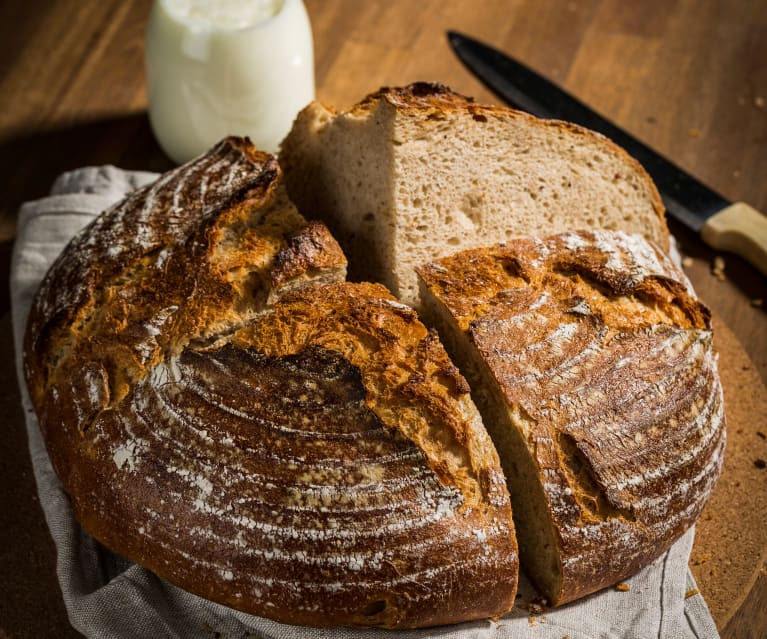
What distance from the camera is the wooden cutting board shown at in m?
2.25

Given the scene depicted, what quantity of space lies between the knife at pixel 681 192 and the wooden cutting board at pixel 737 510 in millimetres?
473

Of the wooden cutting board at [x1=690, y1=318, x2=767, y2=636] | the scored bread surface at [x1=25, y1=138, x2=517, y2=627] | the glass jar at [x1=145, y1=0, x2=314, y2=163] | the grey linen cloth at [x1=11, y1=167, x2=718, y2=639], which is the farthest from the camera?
the glass jar at [x1=145, y1=0, x2=314, y2=163]

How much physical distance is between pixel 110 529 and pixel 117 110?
2.07 m

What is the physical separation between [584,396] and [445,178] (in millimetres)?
657

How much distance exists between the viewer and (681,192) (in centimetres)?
311

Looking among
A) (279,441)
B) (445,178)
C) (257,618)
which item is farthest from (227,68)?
(257,618)

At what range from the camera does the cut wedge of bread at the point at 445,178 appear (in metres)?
2.28

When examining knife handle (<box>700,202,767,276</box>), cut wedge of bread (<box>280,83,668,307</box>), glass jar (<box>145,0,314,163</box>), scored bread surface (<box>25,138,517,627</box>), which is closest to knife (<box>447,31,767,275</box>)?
knife handle (<box>700,202,767,276</box>)

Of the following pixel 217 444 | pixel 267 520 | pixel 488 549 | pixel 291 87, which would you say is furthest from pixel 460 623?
pixel 291 87

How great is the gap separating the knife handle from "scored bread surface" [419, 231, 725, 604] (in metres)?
0.87

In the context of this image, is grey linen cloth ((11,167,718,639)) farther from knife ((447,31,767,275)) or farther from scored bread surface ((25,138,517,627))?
knife ((447,31,767,275))

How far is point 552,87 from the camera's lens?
337 cm

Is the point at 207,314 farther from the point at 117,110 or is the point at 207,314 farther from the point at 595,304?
the point at 117,110

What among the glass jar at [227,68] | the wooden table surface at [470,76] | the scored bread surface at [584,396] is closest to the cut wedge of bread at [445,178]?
the scored bread surface at [584,396]
